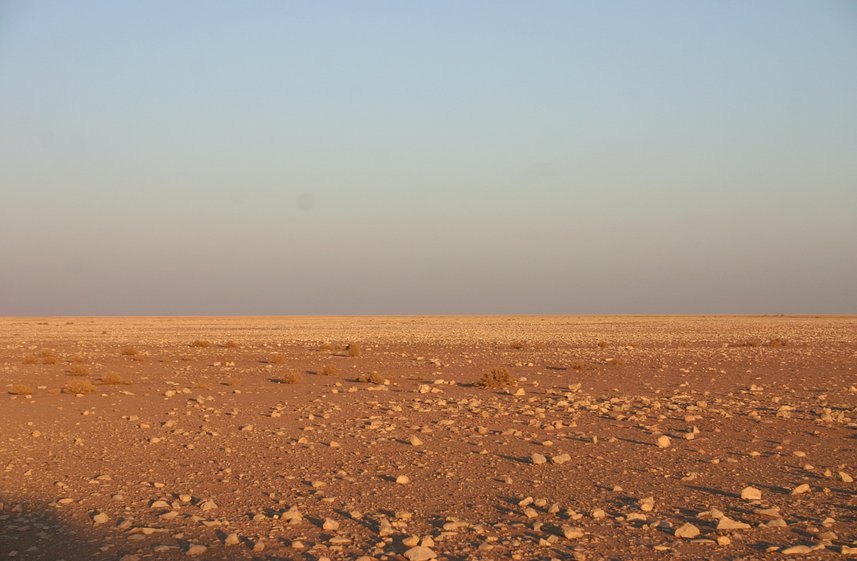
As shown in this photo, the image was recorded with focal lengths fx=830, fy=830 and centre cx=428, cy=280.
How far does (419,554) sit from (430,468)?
328 cm

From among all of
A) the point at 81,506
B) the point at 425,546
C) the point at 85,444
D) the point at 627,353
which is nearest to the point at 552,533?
the point at 425,546

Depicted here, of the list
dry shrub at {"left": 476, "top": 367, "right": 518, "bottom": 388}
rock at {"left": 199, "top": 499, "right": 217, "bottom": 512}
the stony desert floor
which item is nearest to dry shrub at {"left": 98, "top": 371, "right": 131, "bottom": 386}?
the stony desert floor

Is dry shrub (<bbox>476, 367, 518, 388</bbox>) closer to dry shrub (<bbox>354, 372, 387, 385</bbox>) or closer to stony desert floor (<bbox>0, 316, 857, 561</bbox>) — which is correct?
stony desert floor (<bbox>0, 316, 857, 561</bbox>)

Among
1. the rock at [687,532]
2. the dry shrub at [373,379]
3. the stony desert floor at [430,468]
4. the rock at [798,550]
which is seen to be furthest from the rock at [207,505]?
the dry shrub at [373,379]

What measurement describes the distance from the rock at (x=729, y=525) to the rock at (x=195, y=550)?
160 inches

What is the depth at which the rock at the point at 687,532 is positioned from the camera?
6.54 metres

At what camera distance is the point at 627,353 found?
1121 inches

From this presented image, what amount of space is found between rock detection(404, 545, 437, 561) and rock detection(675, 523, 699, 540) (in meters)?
1.99

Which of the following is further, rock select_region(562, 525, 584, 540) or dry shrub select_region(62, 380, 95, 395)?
dry shrub select_region(62, 380, 95, 395)

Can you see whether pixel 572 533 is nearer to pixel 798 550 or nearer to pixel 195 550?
pixel 798 550

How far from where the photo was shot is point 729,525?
22.1 ft

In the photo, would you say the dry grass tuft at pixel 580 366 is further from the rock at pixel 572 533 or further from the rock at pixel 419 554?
the rock at pixel 419 554

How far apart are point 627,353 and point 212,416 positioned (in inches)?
714

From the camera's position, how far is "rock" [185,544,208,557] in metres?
6.21
